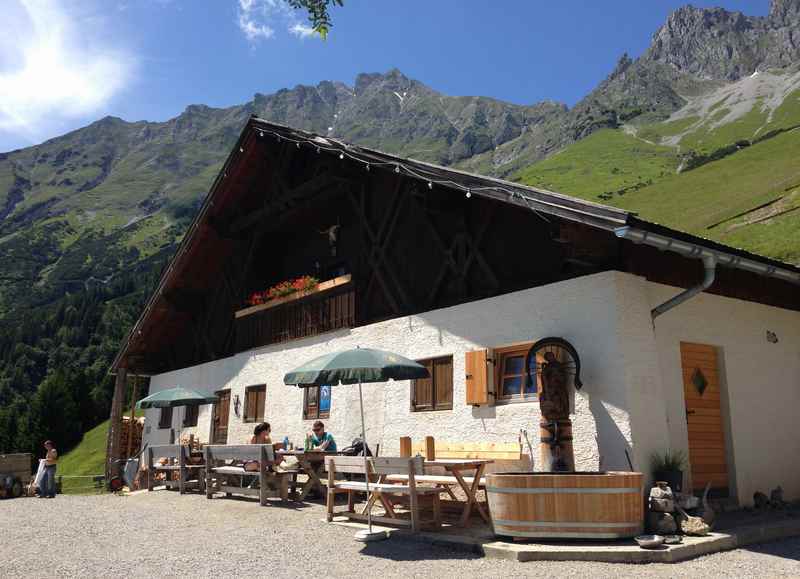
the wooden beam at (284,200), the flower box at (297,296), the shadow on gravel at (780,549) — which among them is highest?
the wooden beam at (284,200)

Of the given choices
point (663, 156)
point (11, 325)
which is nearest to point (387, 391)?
point (11, 325)

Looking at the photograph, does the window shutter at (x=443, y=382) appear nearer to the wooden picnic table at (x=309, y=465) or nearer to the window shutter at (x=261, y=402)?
the wooden picnic table at (x=309, y=465)

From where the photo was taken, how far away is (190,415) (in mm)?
18656

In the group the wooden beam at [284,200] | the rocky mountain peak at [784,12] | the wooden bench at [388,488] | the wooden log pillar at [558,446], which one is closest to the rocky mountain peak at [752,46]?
the rocky mountain peak at [784,12]

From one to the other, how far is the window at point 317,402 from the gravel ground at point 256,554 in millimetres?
3452

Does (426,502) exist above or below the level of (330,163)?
below

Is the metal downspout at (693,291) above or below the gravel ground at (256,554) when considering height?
above

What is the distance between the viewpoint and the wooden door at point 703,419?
9242 millimetres

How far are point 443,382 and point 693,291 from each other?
4107 mm

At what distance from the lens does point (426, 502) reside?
866 cm

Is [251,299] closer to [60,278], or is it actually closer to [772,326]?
[772,326]

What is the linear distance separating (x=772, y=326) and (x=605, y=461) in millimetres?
4483

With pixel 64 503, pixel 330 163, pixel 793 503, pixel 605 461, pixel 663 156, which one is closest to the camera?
pixel 605 461

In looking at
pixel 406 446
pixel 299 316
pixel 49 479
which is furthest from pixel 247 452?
pixel 49 479
